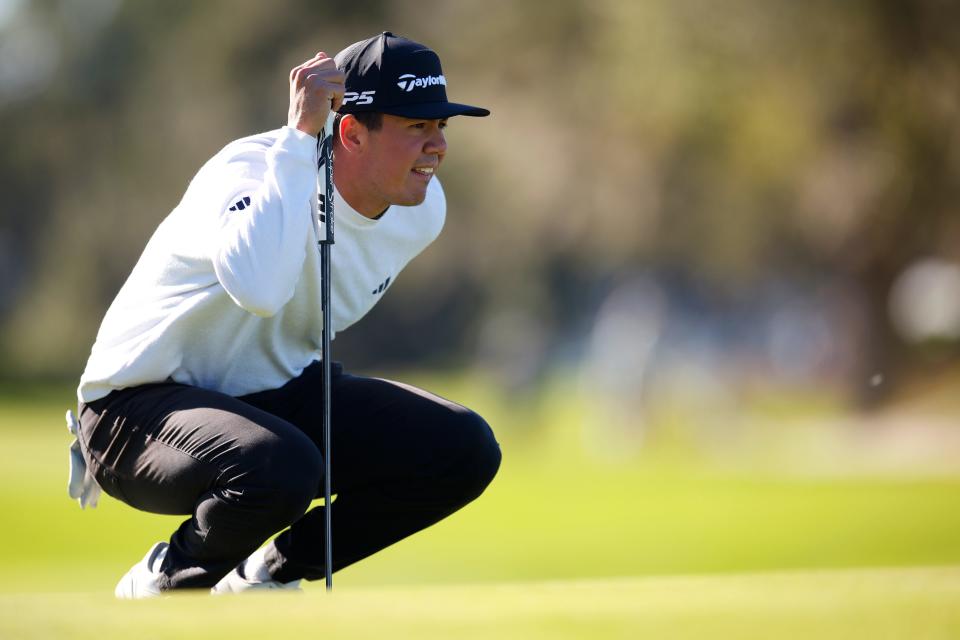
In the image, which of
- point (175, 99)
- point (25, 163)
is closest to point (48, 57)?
point (25, 163)

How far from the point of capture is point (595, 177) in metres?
21.8

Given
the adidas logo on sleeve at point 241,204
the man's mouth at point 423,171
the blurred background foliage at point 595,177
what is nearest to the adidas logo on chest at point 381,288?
the man's mouth at point 423,171

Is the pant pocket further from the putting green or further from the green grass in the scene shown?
the putting green

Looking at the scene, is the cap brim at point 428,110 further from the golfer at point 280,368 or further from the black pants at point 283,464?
the black pants at point 283,464

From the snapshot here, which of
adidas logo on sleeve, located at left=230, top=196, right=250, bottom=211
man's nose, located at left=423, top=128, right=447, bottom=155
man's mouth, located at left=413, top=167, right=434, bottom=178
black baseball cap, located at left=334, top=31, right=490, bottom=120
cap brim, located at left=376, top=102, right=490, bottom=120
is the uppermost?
black baseball cap, located at left=334, top=31, right=490, bottom=120

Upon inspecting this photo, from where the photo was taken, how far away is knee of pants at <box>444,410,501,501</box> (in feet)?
14.3

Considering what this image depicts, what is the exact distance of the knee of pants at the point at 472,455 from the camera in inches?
171

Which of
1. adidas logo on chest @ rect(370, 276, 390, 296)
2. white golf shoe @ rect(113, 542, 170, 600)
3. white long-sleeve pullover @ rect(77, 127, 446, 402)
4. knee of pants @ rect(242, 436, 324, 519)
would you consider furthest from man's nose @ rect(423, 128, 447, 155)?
white golf shoe @ rect(113, 542, 170, 600)

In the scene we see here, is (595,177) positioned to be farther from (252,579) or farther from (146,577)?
(146,577)

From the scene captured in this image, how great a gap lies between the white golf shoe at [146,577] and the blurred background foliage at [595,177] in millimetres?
13550

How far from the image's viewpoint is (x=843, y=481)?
15.6 m

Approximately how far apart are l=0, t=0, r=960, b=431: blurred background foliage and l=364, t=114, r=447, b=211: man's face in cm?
1270

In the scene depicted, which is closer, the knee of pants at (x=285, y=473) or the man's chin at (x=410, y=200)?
the knee of pants at (x=285, y=473)

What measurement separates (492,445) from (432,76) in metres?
1.17
